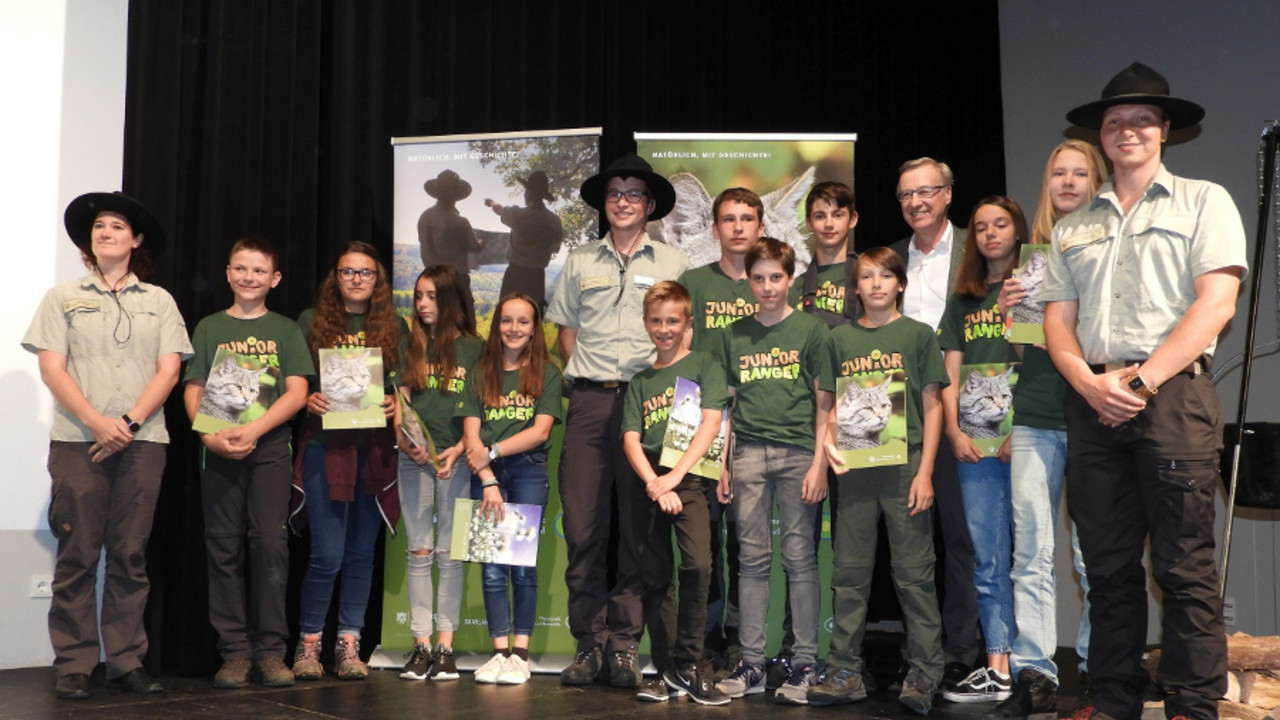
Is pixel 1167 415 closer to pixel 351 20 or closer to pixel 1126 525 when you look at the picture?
pixel 1126 525

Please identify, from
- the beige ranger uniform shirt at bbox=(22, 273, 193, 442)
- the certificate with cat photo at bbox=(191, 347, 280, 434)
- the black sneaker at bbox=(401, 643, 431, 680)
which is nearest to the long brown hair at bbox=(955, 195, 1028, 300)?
the black sneaker at bbox=(401, 643, 431, 680)

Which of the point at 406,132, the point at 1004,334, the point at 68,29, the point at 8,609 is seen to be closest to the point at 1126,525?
the point at 1004,334

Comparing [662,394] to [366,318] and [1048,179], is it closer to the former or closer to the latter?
[366,318]

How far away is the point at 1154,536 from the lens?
9.28 feet

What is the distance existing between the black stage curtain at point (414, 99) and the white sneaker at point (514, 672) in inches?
41.8

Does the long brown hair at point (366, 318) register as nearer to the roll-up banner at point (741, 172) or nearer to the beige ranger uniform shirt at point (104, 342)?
the beige ranger uniform shirt at point (104, 342)

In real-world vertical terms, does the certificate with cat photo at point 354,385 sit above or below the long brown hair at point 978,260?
below

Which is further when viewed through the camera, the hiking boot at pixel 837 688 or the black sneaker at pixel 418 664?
the black sneaker at pixel 418 664

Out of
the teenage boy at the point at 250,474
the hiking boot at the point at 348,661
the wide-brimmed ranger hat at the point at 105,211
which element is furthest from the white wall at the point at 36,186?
the hiking boot at the point at 348,661

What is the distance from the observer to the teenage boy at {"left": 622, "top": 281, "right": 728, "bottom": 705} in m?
3.79

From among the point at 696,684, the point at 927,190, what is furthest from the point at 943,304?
the point at 696,684

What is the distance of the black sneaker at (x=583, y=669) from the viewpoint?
407cm

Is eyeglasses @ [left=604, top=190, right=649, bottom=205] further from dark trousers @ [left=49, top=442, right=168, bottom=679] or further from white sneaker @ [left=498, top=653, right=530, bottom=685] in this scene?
dark trousers @ [left=49, top=442, right=168, bottom=679]

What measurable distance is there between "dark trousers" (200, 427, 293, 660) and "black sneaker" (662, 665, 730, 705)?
1562 mm
